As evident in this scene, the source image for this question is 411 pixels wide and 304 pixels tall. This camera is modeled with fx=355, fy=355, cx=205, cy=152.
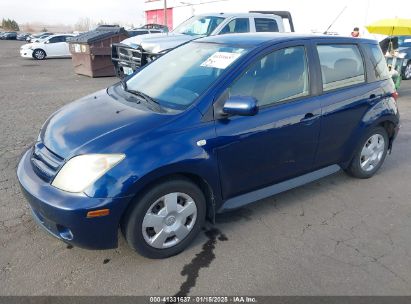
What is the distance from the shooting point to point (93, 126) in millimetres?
2795

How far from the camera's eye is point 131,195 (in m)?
2.50

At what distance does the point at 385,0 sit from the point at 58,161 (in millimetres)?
20287

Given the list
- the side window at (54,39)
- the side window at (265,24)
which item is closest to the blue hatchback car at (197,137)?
the side window at (265,24)

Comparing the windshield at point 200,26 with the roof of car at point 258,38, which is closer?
the roof of car at point 258,38

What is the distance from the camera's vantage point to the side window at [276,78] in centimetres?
307

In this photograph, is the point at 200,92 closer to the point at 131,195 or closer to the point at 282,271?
the point at 131,195

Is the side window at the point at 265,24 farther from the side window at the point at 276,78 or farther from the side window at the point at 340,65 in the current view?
the side window at the point at 276,78

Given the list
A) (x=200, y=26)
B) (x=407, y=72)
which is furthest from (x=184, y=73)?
(x=407, y=72)

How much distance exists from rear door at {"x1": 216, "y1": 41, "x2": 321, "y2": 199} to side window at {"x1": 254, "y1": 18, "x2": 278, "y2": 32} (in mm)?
6413

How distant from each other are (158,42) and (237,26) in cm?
217

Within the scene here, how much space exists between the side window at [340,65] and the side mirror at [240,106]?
3.90ft

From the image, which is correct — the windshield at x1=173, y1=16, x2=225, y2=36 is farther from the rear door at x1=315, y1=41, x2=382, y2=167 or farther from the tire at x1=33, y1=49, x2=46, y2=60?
the tire at x1=33, y1=49, x2=46, y2=60

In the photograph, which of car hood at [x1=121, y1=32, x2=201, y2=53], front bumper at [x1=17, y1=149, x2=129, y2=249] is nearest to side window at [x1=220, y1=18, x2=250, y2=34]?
car hood at [x1=121, y1=32, x2=201, y2=53]

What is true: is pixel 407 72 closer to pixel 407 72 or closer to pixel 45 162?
pixel 407 72
